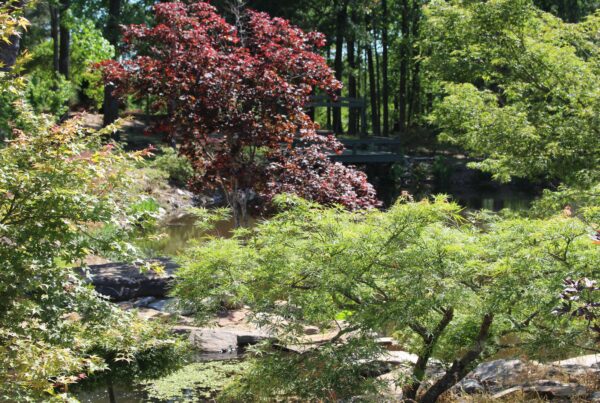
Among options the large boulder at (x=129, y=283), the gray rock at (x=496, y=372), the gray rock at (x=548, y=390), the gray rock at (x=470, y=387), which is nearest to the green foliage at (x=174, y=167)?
the large boulder at (x=129, y=283)

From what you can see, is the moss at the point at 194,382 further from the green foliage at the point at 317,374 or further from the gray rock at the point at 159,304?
the gray rock at the point at 159,304

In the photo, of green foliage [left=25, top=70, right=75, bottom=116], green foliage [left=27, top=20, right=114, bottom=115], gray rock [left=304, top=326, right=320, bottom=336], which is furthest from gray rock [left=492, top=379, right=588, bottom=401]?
green foliage [left=25, top=70, right=75, bottom=116]

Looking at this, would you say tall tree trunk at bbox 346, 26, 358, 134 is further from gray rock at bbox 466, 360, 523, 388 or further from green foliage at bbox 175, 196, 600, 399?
green foliage at bbox 175, 196, 600, 399

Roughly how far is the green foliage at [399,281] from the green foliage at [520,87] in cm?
269

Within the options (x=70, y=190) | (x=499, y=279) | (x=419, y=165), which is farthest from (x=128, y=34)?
(x=419, y=165)

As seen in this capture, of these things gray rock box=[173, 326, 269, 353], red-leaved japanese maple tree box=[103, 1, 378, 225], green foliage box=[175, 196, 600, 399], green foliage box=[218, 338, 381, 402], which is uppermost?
red-leaved japanese maple tree box=[103, 1, 378, 225]

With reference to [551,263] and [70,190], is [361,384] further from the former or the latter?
[70,190]

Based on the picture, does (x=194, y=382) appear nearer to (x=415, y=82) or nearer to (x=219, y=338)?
(x=219, y=338)

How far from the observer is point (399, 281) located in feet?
16.6

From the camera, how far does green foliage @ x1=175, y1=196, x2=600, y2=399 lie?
15.8 feet

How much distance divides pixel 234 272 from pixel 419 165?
2365 centimetres

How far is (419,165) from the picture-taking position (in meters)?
28.8

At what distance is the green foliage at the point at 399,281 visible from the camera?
4816 mm

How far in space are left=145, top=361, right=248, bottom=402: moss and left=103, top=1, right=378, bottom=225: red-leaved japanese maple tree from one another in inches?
113
